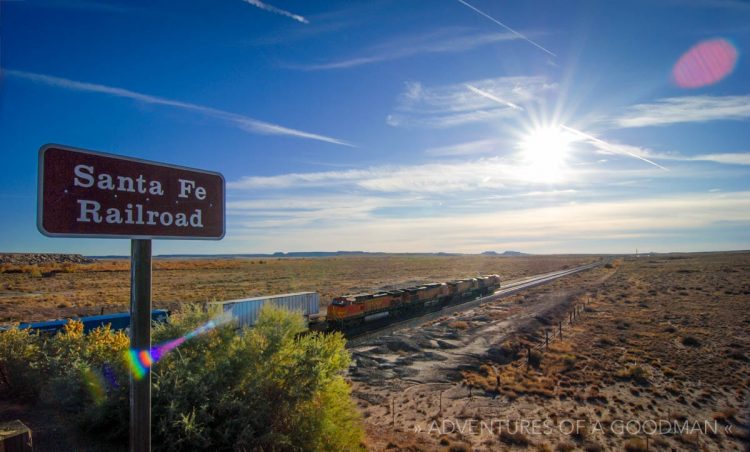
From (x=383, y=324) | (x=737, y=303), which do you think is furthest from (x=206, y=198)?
(x=737, y=303)

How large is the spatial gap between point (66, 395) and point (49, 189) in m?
7.48

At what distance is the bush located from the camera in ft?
25.7

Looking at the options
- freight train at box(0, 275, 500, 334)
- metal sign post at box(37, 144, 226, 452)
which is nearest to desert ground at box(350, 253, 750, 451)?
freight train at box(0, 275, 500, 334)

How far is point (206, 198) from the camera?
4461mm

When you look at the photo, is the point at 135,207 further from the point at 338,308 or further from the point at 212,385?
the point at 338,308

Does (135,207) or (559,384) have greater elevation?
(135,207)

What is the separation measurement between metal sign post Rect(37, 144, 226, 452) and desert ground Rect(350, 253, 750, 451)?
11.2 metres

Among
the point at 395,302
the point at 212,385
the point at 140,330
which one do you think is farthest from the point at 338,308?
the point at 140,330

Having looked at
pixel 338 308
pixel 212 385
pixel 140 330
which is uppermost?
pixel 140 330

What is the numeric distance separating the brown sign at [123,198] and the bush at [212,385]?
4.90m

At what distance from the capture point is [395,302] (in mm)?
35469

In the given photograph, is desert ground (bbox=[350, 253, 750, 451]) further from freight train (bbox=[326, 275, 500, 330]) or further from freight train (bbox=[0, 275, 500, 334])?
freight train (bbox=[0, 275, 500, 334])

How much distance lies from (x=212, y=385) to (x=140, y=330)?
17.6ft

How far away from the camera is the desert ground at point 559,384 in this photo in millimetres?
15805
